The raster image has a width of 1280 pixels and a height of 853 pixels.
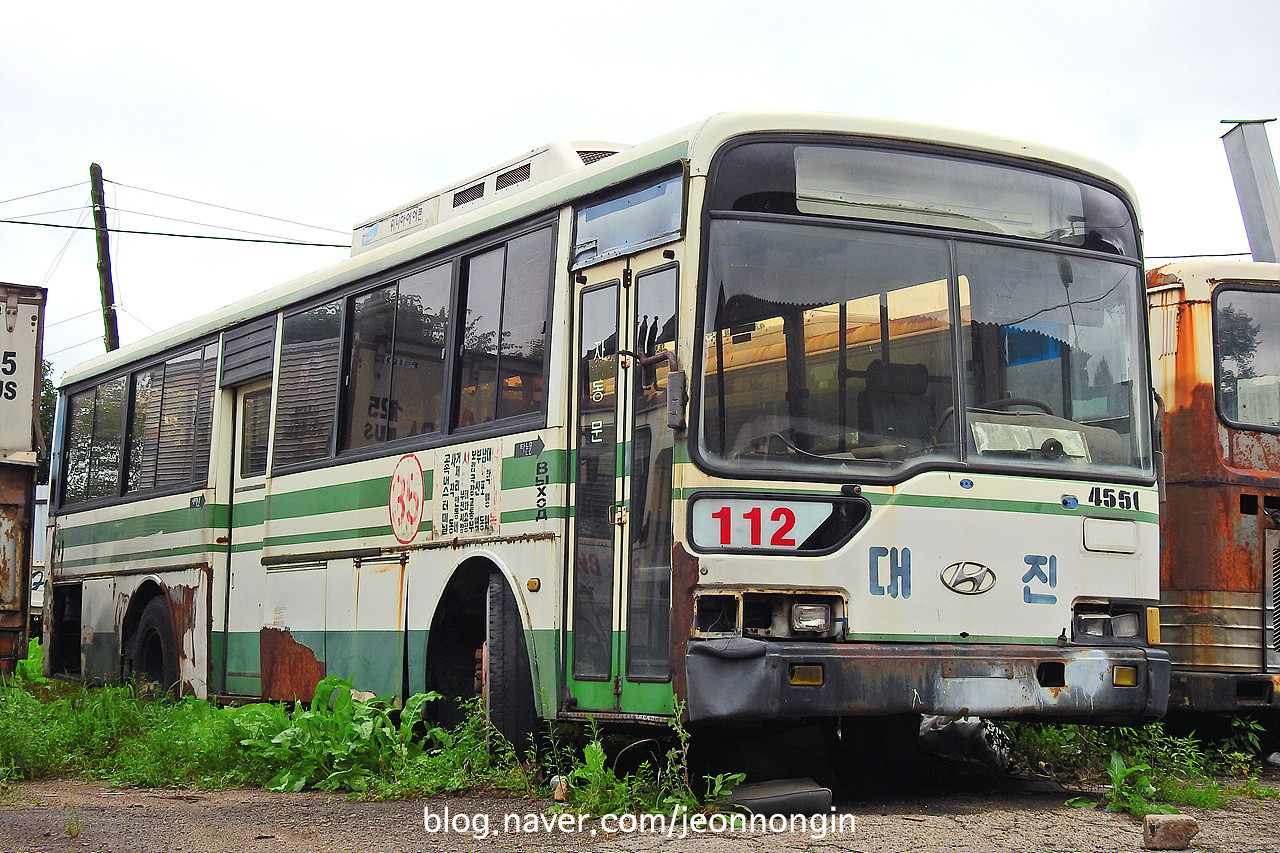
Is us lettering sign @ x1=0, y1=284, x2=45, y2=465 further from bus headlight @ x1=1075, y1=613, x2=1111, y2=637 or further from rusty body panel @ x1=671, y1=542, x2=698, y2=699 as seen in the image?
bus headlight @ x1=1075, y1=613, x2=1111, y2=637

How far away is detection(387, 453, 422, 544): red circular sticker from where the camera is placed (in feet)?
28.0

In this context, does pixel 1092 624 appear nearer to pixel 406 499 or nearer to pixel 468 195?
pixel 406 499

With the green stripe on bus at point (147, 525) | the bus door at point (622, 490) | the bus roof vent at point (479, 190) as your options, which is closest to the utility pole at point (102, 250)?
the green stripe on bus at point (147, 525)

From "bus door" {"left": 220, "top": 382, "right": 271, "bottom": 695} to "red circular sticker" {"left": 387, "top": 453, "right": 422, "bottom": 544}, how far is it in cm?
204

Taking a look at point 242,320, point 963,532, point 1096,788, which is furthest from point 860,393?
point 242,320

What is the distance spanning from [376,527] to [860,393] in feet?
11.6

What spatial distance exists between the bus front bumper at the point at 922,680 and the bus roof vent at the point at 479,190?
3.07 metres

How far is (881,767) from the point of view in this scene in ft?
24.3

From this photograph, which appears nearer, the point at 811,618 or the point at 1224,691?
the point at 811,618

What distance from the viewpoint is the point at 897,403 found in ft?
21.7

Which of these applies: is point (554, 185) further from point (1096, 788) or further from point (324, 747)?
point (1096, 788)

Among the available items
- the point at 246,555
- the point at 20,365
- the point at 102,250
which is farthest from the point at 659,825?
the point at 102,250

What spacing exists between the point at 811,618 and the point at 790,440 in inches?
29.5

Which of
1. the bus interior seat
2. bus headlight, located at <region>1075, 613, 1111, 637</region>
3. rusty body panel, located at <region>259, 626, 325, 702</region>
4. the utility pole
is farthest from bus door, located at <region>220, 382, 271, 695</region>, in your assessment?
the utility pole
